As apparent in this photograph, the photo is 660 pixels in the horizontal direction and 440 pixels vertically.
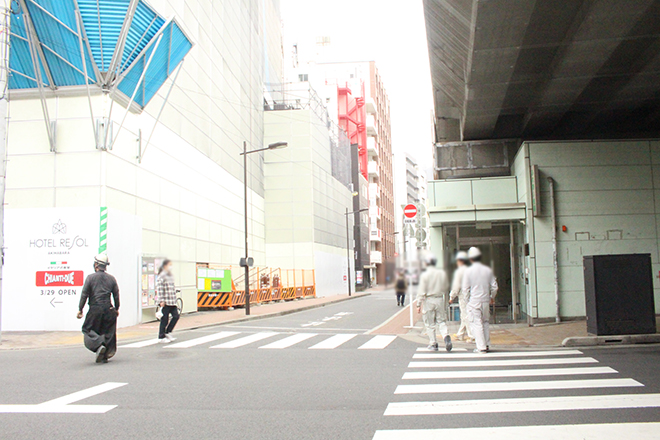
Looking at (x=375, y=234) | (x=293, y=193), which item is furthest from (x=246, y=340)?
(x=375, y=234)

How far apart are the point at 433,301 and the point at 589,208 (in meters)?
9.38

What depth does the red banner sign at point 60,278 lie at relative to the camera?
17438 millimetres

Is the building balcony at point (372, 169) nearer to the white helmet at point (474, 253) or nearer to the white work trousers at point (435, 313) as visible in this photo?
the white work trousers at point (435, 313)

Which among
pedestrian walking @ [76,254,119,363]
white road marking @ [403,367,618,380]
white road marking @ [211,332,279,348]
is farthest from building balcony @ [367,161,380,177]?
white road marking @ [403,367,618,380]

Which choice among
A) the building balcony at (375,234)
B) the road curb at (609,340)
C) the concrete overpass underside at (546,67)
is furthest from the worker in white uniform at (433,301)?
the building balcony at (375,234)

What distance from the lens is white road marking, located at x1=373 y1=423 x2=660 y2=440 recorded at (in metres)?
5.34

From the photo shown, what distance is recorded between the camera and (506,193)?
18297 mm

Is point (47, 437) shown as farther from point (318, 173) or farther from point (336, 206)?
point (336, 206)

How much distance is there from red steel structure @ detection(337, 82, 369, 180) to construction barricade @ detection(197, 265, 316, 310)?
119 feet

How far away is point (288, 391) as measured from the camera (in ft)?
25.3

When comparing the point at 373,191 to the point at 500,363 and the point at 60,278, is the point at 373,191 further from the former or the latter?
the point at 500,363

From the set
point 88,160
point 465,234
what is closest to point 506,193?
point 465,234

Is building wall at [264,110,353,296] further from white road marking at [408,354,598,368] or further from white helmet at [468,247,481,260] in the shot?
white helmet at [468,247,481,260]

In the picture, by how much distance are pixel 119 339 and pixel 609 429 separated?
40.8ft
